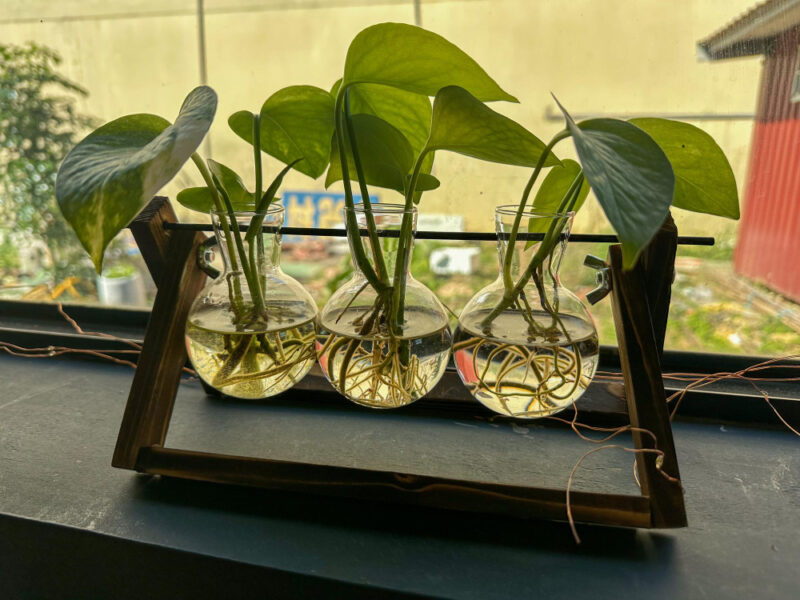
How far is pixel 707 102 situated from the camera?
70 centimetres

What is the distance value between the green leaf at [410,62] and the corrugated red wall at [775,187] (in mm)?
439

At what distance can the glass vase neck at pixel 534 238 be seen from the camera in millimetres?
437

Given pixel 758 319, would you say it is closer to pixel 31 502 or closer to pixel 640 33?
pixel 640 33

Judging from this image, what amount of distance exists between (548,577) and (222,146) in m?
0.75

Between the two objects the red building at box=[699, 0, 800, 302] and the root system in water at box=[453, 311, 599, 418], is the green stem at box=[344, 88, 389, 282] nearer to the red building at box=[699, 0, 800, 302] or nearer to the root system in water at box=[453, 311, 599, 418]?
the root system in water at box=[453, 311, 599, 418]

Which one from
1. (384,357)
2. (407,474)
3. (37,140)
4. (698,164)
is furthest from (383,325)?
(37,140)

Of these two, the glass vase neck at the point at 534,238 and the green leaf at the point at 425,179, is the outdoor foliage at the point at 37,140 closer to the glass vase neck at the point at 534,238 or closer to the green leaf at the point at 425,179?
the green leaf at the point at 425,179

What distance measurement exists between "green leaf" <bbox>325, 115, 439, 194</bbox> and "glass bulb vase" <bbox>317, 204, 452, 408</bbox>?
4 centimetres

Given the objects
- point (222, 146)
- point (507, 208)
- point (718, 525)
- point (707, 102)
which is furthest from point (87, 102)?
point (718, 525)

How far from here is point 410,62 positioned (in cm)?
43

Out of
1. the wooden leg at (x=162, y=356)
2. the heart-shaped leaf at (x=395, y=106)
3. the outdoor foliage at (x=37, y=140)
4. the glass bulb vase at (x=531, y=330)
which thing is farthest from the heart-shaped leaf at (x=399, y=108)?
the outdoor foliage at (x=37, y=140)

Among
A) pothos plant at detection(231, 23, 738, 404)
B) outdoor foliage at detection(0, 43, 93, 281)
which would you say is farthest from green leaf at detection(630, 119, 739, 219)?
outdoor foliage at detection(0, 43, 93, 281)

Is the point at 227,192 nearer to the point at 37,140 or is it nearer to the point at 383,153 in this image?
the point at 383,153

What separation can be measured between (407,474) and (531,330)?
158mm
